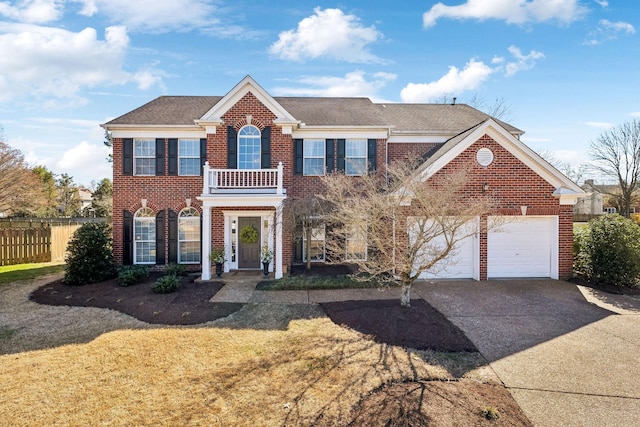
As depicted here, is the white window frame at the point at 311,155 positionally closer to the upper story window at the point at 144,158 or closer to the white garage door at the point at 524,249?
the upper story window at the point at 144,158

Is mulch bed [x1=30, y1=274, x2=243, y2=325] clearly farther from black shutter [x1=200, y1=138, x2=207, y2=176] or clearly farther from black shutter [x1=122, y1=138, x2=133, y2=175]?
black shutter [x1=200, y1=138, x2=207, y2=176]

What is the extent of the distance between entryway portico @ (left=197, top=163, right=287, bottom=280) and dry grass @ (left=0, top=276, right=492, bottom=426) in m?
5.21

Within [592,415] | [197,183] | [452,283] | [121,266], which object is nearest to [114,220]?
[121,266]

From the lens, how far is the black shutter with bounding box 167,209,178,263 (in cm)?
1372

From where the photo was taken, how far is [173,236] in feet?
45.1

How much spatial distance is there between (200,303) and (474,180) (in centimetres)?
1028

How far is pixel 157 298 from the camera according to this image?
9750 millimetres

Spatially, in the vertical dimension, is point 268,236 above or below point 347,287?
above

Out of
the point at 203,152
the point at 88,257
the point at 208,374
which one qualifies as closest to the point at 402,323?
the point at 208,374

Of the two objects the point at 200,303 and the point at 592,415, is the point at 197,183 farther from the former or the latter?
the point at 592,415

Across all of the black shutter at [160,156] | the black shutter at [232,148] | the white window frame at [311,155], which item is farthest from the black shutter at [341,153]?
the black shutter at [160,156]

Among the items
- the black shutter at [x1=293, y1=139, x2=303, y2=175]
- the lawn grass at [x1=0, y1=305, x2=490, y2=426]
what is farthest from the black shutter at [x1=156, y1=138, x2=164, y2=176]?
the lawn grass at [x1=0, y1=305, x2=490, y2=426]

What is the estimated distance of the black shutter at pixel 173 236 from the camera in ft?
45.0

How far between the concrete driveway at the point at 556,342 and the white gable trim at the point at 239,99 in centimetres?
858
